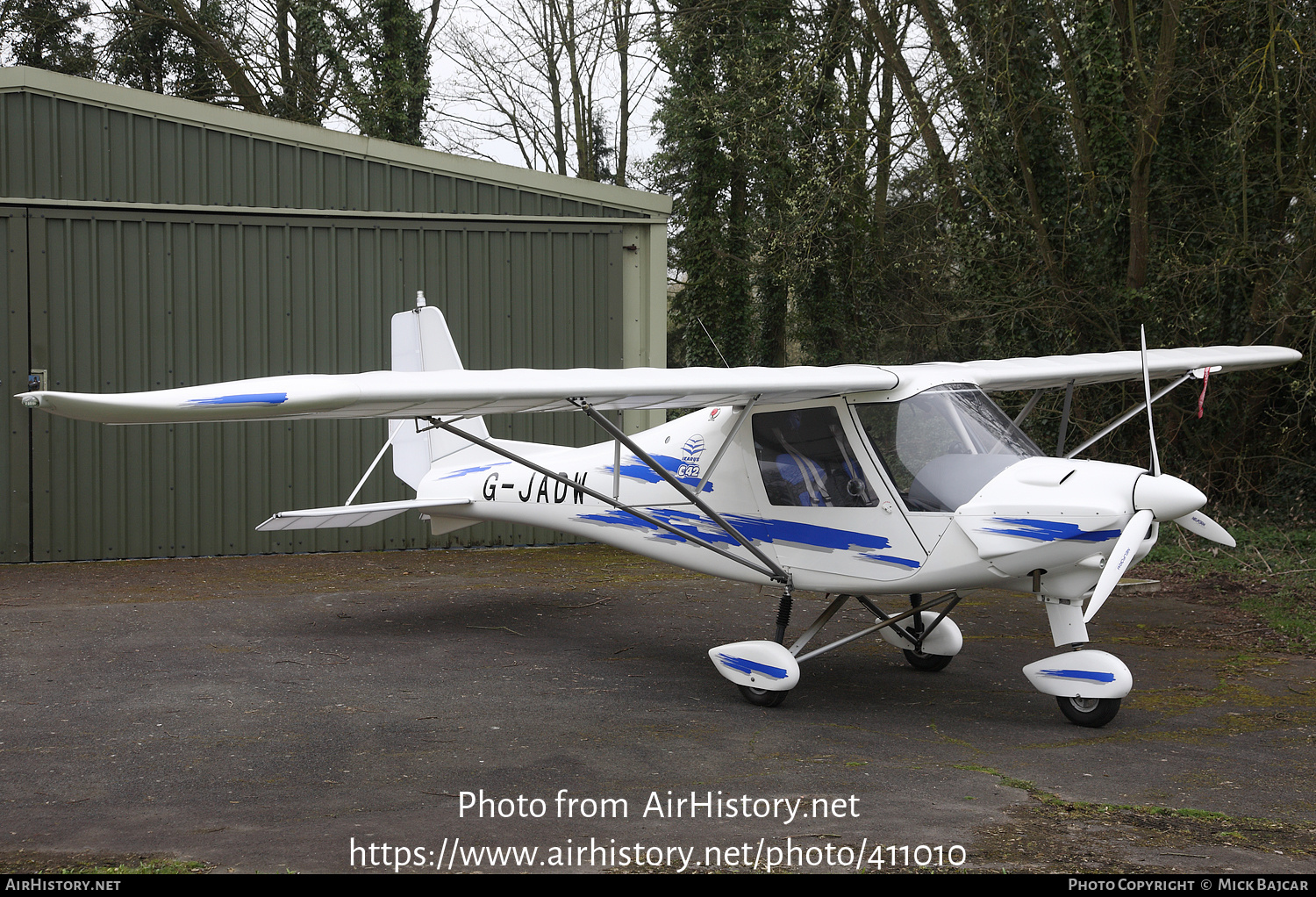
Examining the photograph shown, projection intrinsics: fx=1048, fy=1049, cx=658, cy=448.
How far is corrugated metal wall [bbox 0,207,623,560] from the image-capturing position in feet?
36.5

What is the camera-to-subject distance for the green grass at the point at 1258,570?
8.50 meters

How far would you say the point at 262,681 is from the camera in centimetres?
651

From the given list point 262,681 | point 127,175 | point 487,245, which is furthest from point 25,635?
point 487,245

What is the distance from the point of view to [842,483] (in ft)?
19.9

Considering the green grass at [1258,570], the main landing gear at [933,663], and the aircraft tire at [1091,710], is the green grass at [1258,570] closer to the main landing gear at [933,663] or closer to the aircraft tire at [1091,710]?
the main landing gear at [933,663]

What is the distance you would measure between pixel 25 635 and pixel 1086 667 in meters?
7.23

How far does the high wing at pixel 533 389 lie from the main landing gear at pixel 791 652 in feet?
4.45

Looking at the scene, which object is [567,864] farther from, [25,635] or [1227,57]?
[1227,57]

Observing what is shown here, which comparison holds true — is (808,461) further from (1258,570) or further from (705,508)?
(1258,570)

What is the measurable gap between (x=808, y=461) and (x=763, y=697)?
141 centimetres

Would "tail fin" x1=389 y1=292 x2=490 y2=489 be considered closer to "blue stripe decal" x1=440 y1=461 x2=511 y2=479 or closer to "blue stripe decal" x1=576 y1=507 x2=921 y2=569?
"blue stripe decal" x1=440 y1=461 x2=511 y2=479

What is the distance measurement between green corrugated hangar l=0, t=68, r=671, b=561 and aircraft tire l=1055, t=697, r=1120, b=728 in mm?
7394

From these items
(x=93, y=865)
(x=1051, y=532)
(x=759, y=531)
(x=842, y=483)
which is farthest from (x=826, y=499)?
(x=93, y=865)

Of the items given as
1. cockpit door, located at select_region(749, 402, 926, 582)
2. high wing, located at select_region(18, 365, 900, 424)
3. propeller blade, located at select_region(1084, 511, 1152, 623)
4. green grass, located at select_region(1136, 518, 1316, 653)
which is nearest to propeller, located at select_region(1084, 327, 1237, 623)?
propeller blade, located at select_region(1084, 511, 1152, 623)
